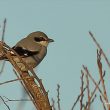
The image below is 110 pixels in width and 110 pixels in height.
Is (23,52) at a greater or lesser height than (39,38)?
greater

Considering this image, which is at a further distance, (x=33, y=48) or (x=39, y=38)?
(x=39, y=38)

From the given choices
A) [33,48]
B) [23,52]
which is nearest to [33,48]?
[33,48]

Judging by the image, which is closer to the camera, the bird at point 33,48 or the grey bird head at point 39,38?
the bird at point 33,48

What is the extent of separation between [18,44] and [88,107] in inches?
166

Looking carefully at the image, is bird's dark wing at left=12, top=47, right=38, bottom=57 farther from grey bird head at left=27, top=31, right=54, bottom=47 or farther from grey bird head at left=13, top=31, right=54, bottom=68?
grey bird head at left=27, top=31, right=54, bottom=47

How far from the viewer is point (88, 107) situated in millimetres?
2436

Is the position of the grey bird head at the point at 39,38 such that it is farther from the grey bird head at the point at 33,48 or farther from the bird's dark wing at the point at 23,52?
the bird's dark wing at the point at 23,52

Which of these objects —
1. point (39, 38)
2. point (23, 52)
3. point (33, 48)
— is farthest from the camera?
point (39, 38)

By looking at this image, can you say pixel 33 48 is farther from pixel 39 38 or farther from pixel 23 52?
pixel 39 38

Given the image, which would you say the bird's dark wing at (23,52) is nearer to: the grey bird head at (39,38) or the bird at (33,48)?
the bird at (33,48)

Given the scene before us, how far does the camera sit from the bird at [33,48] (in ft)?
21.0

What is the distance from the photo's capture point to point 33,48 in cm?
682

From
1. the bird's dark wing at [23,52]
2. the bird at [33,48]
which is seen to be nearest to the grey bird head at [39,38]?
the bird at [33,48]

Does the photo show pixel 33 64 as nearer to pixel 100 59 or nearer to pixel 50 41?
pixel 50 41
